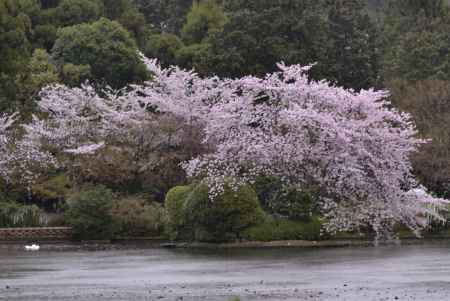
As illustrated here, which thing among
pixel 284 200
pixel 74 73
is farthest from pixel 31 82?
pixel 284 200

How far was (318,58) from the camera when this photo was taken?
60.0 metres

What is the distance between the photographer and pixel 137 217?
46.4 metres

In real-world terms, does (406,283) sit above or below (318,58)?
below

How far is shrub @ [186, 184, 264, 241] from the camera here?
4197 centimetres

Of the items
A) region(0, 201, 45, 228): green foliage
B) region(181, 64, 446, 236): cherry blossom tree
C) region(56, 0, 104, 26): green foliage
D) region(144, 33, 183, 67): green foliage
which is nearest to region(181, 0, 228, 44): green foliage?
region(144, 33, 183, 67): green foliage

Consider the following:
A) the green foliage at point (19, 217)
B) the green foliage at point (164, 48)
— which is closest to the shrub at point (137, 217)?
the green foliage at point (19, 217)

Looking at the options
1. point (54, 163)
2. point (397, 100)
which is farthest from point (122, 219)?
point (397, 100)

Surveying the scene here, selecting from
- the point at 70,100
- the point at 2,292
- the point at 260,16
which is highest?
the point at 260,16

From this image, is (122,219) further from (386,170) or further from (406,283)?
(406,283)

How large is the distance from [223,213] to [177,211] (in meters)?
2.09

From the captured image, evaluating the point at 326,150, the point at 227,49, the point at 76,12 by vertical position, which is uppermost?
the point at 76,12

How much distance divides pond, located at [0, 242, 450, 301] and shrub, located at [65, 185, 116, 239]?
5066mm

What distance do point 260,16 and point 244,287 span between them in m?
34.2

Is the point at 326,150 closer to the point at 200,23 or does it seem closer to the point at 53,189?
the point at 53,189
